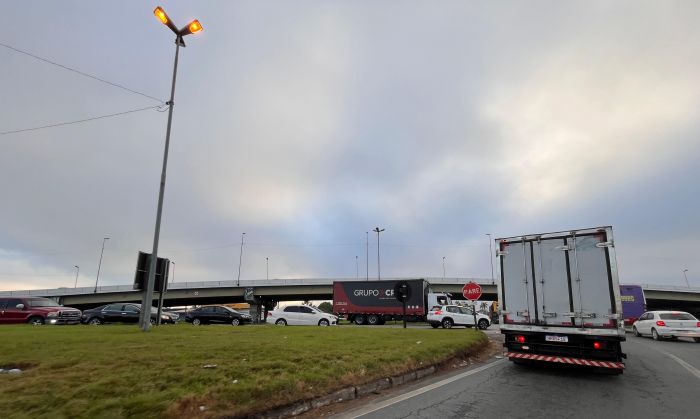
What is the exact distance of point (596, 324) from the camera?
28.0ft

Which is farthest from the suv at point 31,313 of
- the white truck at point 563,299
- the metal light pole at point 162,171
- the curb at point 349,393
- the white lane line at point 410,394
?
the white truck at point 563,299

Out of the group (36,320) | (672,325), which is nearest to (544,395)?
(672,325)

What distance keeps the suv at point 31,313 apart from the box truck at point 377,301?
20637 millimetres

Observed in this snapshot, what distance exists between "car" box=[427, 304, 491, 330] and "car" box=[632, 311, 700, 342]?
369 inches

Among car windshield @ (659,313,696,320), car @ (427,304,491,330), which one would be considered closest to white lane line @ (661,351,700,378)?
car windshield @ (659,313,696,320)

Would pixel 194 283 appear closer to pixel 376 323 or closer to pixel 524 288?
pixel 376 323

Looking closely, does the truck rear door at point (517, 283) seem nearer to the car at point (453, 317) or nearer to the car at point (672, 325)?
the car at point (672, 325)

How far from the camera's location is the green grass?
4891 mm

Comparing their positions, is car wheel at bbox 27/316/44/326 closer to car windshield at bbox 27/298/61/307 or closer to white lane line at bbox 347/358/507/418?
car windshield at bbox 27/298/61/307

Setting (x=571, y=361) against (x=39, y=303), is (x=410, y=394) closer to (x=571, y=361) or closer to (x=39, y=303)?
(x=571, y=361)

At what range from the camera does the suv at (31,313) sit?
2098 cm

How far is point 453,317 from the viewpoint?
89.0 feet

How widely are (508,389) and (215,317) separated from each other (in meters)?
25.8

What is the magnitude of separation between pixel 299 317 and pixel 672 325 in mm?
21207
